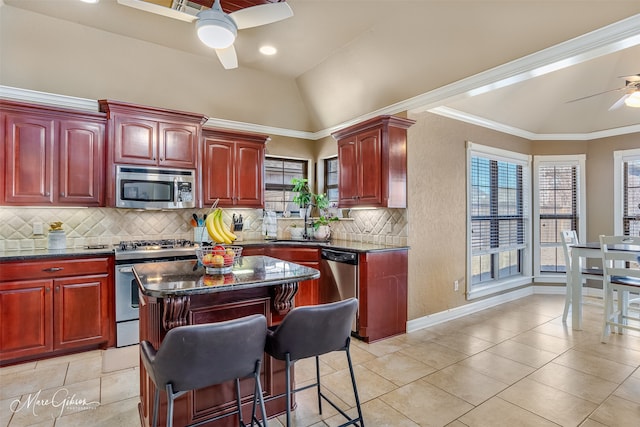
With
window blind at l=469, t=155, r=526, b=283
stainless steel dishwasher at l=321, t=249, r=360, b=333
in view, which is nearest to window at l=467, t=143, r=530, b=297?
window blind at l=469, t=155, r=526, b=283

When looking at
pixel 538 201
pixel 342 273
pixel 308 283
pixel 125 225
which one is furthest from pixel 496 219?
pixel 125 225

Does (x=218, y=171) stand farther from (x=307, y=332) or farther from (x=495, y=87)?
(x=495, y=87)

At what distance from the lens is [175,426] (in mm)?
1857

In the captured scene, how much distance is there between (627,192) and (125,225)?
7.34 m

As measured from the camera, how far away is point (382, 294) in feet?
12.0

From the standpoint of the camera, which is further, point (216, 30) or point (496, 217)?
point (496, 217)

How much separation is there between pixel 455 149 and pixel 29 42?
493 centimetres

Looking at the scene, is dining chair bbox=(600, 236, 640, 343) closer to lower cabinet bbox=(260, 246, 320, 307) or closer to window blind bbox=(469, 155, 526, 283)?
window blind bbox=(469, 155, 526, 283)

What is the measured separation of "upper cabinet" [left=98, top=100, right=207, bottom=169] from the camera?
3619 mm

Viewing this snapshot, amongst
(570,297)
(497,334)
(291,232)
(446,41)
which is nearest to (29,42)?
(291,232)

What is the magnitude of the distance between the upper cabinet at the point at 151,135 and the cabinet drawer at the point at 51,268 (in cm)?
113

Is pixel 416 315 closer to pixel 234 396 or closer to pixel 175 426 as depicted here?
pixel 234 396

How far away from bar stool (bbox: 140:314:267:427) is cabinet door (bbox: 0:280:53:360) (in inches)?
91.3

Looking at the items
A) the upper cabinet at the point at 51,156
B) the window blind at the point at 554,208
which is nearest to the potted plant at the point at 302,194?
the upper cabinet at the point at 51,156
